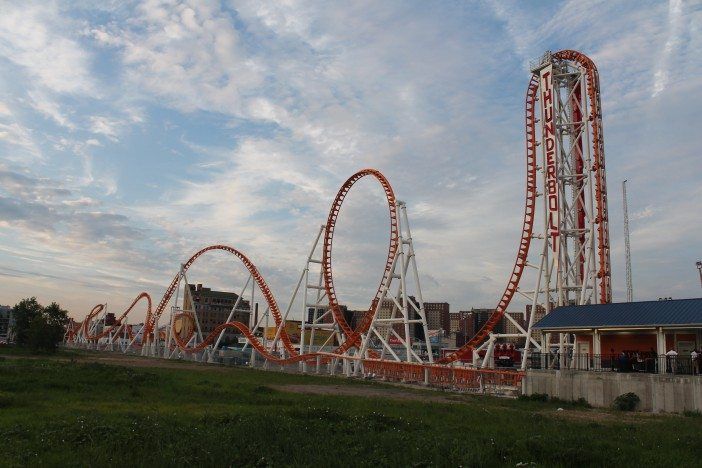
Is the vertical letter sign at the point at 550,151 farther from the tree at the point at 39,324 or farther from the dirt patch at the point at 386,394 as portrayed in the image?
the tree at the point at 39,324

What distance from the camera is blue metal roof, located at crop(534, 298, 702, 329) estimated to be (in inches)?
1051

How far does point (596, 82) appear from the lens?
137ft

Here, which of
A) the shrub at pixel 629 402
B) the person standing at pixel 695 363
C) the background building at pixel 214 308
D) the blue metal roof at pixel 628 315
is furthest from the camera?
the background building at pixel 214 308

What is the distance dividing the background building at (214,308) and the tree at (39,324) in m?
78.0

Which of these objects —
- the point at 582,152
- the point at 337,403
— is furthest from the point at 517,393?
the point at 582,152

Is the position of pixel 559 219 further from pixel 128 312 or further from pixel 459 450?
pixel 128 312

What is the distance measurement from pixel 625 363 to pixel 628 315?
2748mm

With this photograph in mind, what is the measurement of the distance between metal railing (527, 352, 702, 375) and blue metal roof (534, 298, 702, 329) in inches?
60.5

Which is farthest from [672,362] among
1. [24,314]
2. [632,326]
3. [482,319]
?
[482,319]

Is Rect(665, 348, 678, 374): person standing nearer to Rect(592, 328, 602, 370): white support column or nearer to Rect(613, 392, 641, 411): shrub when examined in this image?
Rect(613, 392, 641, 411): shrub

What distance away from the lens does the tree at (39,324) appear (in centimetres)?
6744

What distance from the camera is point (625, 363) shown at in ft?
89.7

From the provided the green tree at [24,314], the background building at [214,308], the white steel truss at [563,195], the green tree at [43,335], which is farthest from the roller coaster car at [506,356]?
the background building at [214,308]

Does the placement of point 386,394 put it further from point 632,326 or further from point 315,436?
point 315,436
